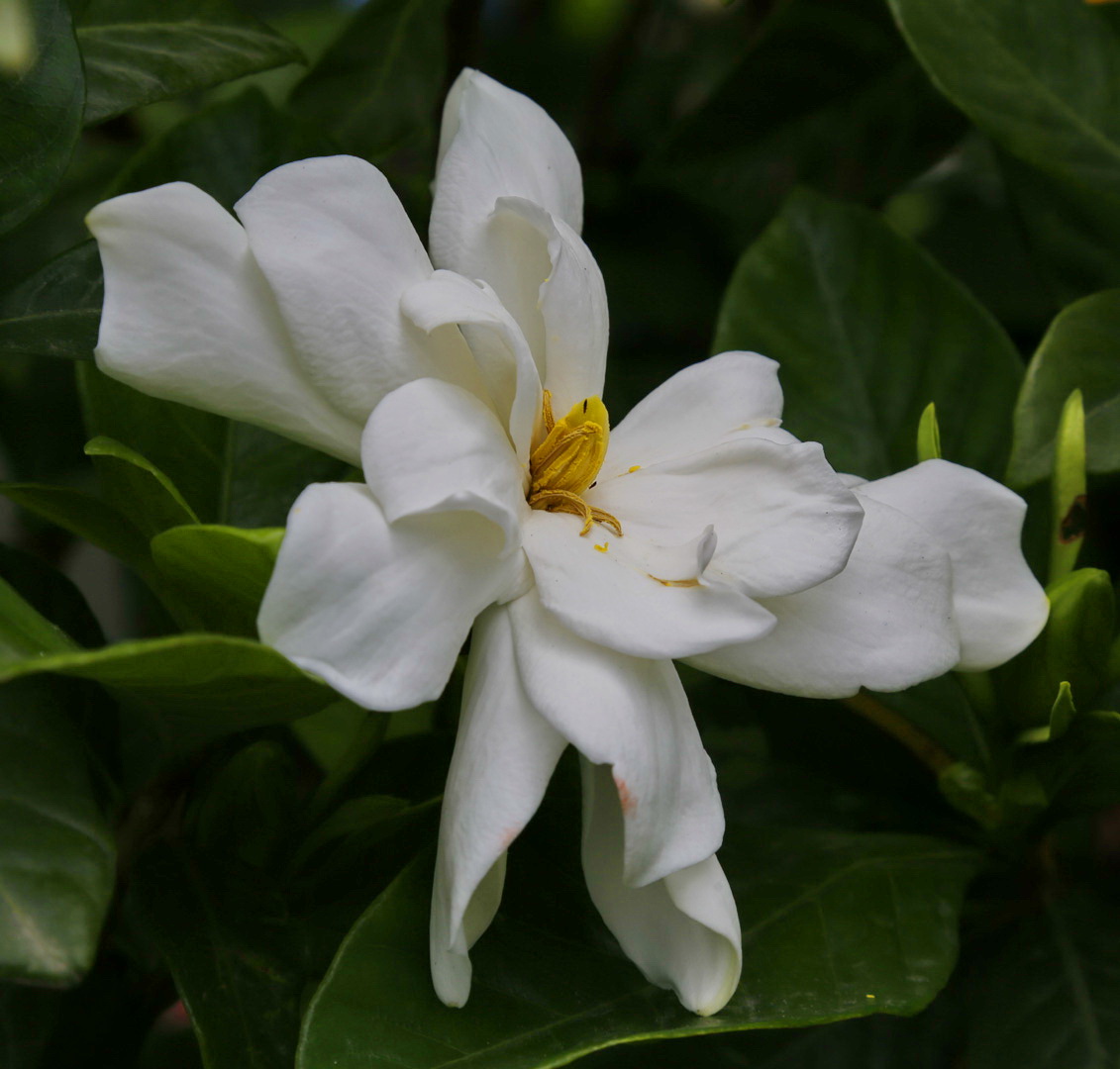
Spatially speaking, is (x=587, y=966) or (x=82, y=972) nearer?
(x=82, y=972)

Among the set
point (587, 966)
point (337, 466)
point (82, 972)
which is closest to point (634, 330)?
point (337, 466)

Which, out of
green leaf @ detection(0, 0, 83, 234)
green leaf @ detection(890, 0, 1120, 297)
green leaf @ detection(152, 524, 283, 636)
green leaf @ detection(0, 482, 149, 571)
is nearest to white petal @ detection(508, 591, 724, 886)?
green leaf @ detection(152, 524, 283, 636)

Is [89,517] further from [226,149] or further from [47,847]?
[226,149]

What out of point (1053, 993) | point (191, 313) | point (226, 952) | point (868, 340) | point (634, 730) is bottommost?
point (1053, 993)

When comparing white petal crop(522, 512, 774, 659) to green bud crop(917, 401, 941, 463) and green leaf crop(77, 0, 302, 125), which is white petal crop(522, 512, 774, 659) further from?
green leaf crop(77, 0, 302, 125)

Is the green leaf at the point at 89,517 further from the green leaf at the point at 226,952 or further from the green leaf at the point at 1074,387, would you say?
the green leaf at the point at 1074,387

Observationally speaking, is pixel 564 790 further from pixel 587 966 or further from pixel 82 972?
pixel 82 972

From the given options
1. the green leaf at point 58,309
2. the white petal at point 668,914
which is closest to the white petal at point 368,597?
the white petal at point 668,914

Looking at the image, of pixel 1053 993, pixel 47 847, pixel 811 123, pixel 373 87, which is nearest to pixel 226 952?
pixel 47 847
